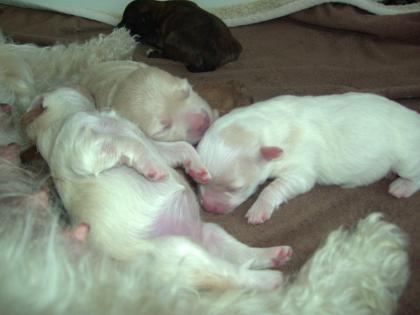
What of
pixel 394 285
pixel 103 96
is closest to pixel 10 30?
pixel 103 96

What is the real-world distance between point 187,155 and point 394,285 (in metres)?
0.77

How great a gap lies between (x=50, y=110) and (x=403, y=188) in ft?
4.19

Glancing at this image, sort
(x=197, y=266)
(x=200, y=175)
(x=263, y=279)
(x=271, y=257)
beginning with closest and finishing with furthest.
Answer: (x=197, y=266), (x=263, y=279), (x=271, y=257), (x=200, y=175)

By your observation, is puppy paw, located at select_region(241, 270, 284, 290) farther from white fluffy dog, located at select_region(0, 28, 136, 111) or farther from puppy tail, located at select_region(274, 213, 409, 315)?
white fluffy dog, located at select_region(0, 28, 136, 111)

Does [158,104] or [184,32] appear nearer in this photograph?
[158,104]

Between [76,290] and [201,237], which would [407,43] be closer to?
[201,237]

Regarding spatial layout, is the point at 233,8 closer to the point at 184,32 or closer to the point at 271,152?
the point at 184,32

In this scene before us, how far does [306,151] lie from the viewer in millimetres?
1813

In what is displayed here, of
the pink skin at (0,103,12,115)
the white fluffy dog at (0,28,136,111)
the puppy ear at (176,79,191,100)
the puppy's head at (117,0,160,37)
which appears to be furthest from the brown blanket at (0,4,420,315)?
the pink skin at (0,103,12,115)

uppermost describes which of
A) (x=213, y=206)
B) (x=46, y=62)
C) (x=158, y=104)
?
(x=158, y=104)

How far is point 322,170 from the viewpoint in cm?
180

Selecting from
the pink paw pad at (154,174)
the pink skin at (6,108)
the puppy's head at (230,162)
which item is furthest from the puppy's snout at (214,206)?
the pink skin at (6,108)

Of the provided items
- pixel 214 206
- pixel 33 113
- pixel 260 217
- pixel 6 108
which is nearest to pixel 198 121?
pixel 214 206

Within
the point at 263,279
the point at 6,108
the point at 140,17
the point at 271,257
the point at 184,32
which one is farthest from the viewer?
the point at 140,17
